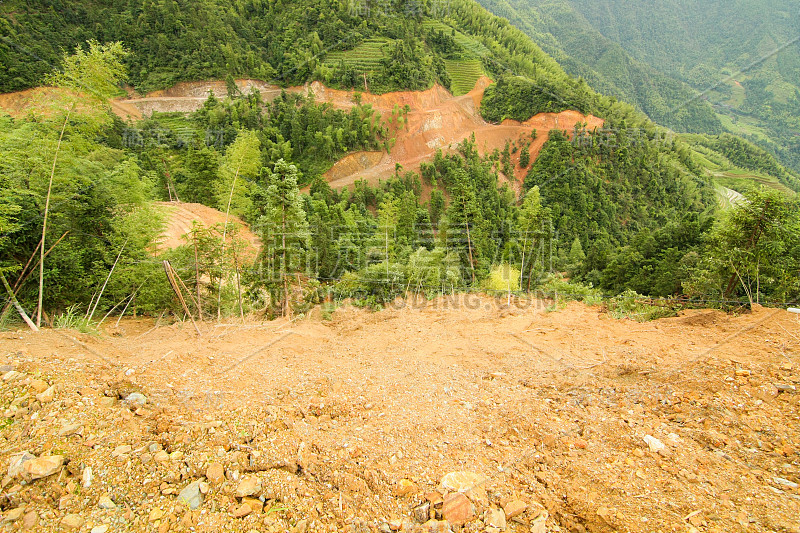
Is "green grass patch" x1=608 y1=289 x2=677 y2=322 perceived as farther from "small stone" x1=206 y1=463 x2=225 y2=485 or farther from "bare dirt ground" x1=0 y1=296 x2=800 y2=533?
"small stone" x1=206 y1=463 x2=225 y2=485

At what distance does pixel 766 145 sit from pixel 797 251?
5101 inches

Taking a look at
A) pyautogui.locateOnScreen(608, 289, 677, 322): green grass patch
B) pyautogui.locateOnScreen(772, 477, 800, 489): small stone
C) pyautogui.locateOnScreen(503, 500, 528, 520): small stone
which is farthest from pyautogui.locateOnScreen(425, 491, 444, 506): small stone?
pyautogui.locateOnScreen(608, 289, 677, 322): green grass patch

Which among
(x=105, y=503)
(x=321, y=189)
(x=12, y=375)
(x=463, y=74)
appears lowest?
(x=105, y=503)

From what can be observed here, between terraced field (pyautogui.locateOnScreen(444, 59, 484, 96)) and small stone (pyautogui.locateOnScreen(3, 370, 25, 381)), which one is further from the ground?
terraced field (pyautogui.locateOnScreen(444, 59, 484, 96))

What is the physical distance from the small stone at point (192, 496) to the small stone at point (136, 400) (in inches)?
67.3

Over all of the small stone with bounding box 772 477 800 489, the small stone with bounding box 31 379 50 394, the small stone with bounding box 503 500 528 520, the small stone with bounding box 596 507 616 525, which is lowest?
the small stone with bounding box 503 500 528 520

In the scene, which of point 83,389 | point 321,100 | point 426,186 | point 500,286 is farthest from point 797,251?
point 321,100

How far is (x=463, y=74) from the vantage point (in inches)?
2484

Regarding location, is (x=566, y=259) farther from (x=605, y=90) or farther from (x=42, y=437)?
(x=605, y=90)

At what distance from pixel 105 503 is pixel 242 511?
1.19 m

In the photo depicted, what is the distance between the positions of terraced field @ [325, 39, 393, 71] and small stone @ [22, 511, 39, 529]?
200ft

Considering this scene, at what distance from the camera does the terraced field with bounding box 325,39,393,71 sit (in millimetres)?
56156

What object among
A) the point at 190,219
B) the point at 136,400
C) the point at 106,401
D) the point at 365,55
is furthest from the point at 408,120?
the point at 106,401

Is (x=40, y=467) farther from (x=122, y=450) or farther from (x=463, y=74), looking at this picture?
(x=463, y=74)
